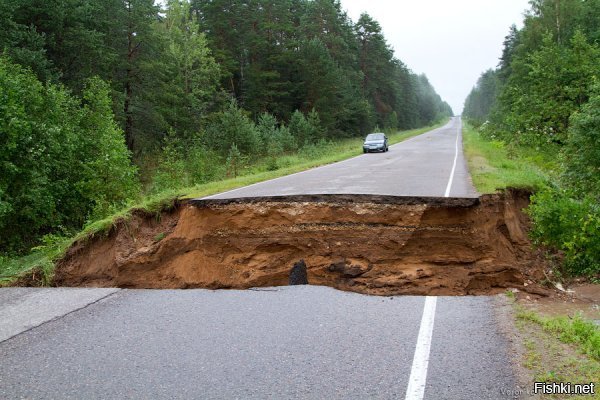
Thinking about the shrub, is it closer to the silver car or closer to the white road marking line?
the white road marking line

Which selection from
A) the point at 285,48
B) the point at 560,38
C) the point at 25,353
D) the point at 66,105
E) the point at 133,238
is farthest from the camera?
the point at 285,48

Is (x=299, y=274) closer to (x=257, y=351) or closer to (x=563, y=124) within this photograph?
(x=257, y=351)

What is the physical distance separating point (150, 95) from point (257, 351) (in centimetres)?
3061

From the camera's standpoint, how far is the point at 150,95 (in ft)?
107

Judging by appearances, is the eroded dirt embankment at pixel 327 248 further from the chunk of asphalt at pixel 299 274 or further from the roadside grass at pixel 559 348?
the roadside grass at pixel 559 348

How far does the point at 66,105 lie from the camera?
763 inches

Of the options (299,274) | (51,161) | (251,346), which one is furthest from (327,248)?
(51,161)

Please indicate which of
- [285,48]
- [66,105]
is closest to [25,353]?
[66,105]

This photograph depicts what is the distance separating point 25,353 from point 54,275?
3.73 m

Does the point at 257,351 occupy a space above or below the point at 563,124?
below

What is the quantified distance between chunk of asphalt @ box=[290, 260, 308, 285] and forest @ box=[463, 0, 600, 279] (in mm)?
4564

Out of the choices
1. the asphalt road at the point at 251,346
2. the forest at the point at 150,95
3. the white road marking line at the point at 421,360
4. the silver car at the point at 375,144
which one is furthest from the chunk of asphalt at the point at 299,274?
the silver car at the point at 375,144

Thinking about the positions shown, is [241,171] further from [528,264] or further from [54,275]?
[528,264]

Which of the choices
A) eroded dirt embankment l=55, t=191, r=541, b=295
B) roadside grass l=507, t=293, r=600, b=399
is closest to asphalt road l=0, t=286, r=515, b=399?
roadside grass l=507, t=293, r=600, b=399
